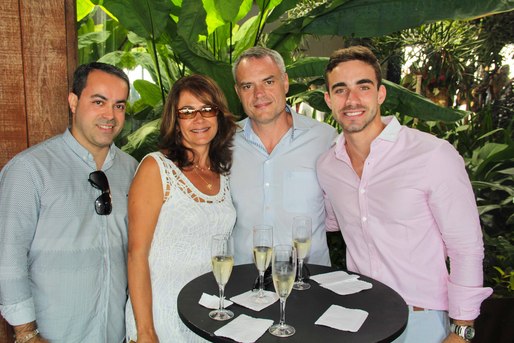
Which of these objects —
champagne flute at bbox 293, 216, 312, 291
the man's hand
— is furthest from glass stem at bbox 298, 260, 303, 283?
the man's hand

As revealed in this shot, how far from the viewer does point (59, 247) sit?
73.0 inches

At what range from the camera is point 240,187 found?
96.0 inches

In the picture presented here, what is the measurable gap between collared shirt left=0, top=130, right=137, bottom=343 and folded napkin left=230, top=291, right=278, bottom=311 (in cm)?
59

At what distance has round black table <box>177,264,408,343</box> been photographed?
57.6 inches

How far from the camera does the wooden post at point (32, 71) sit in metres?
2.21

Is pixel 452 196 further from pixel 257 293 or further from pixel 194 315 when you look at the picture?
pixel 194 315

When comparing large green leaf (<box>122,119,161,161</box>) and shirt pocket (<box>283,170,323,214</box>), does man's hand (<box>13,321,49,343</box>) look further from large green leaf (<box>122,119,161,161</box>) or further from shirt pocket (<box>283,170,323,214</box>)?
large green leaf (<box>122,119,161,161</box>)

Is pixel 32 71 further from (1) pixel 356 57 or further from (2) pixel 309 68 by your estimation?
(2) pixel 309 68

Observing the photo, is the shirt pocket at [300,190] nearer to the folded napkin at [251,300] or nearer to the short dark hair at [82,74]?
the folded napkin at [251,300]

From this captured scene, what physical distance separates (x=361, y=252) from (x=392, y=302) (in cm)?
42

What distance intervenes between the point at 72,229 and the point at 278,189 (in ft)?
3.34

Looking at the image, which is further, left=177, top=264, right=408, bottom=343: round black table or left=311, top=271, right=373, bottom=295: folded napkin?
left=311, top=271, right=373, bottom=295: folded napkin

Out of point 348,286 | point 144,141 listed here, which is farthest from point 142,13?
point 348,286

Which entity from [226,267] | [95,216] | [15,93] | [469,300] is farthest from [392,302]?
[15,93]
